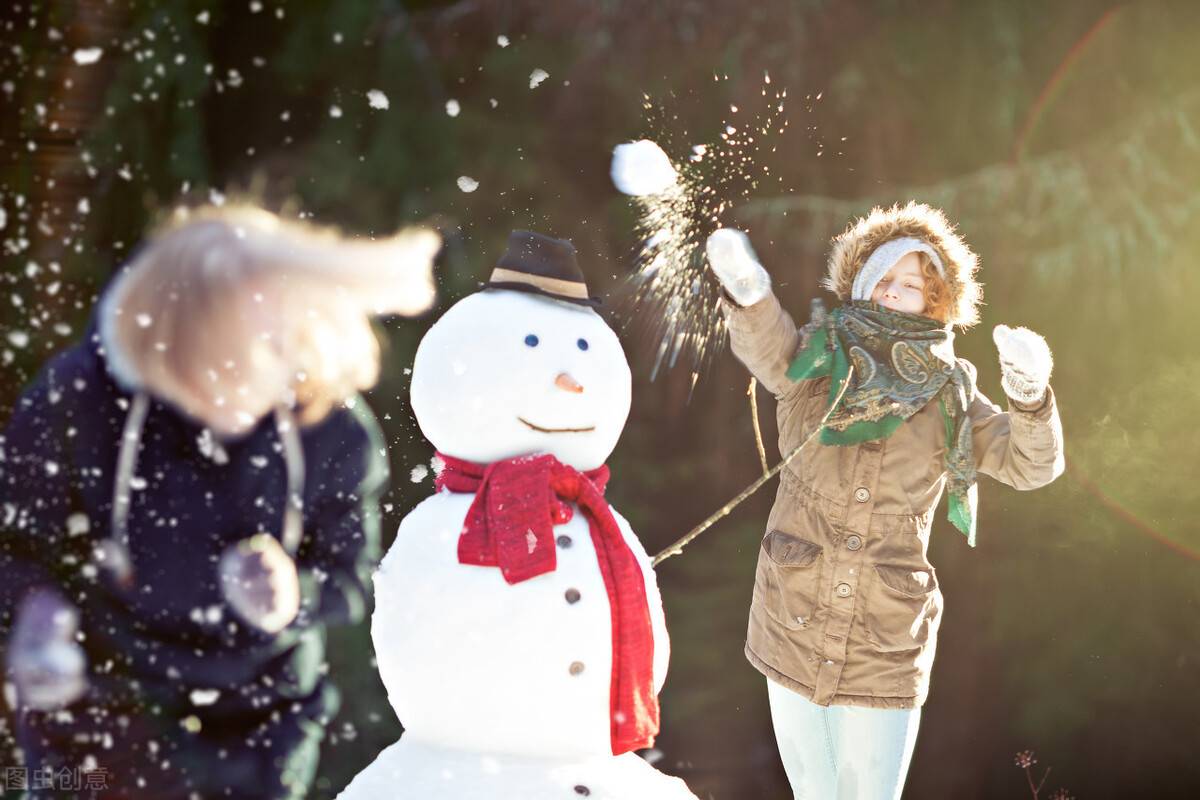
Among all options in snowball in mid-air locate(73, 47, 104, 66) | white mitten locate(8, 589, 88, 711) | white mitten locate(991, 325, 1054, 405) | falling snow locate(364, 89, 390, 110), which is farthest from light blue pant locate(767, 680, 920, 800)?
snowball in mid-air locate(73, 47, 104, 66)

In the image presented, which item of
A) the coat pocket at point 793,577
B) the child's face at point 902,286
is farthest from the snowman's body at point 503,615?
the child's face at point 902,286

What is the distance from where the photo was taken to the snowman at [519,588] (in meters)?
1.94

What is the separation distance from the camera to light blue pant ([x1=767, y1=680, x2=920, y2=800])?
8.26 ft

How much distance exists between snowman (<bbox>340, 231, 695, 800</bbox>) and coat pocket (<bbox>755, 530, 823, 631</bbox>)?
1.66 ft

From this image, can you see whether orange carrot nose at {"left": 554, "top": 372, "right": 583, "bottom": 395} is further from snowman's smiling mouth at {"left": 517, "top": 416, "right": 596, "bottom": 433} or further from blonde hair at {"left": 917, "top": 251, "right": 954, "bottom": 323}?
blonde hair at {"left": 917, "top": 251, "right": 954, "bottom": 323}

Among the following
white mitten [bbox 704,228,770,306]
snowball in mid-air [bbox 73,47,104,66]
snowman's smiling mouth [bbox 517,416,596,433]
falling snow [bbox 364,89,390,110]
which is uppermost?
falling snow [bbox 364,89,390,110]

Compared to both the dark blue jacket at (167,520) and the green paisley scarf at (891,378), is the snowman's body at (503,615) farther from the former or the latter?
the green paisley scarf at (891,378)

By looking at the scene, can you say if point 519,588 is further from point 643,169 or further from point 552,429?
point 643,169

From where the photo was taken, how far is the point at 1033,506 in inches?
149

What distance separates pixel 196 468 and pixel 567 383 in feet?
2.86

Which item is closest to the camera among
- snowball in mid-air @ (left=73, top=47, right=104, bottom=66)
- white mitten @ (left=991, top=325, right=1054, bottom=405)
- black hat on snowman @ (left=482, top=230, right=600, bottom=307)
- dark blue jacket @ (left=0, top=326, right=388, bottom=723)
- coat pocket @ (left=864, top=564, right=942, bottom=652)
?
black hat on snowman @ (left=482, top=230, right=600, bottom=307)

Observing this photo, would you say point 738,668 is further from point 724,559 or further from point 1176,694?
point 1176,694

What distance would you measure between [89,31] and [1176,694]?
12.2 feet

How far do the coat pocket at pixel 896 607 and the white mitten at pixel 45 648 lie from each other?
168 centimetres
